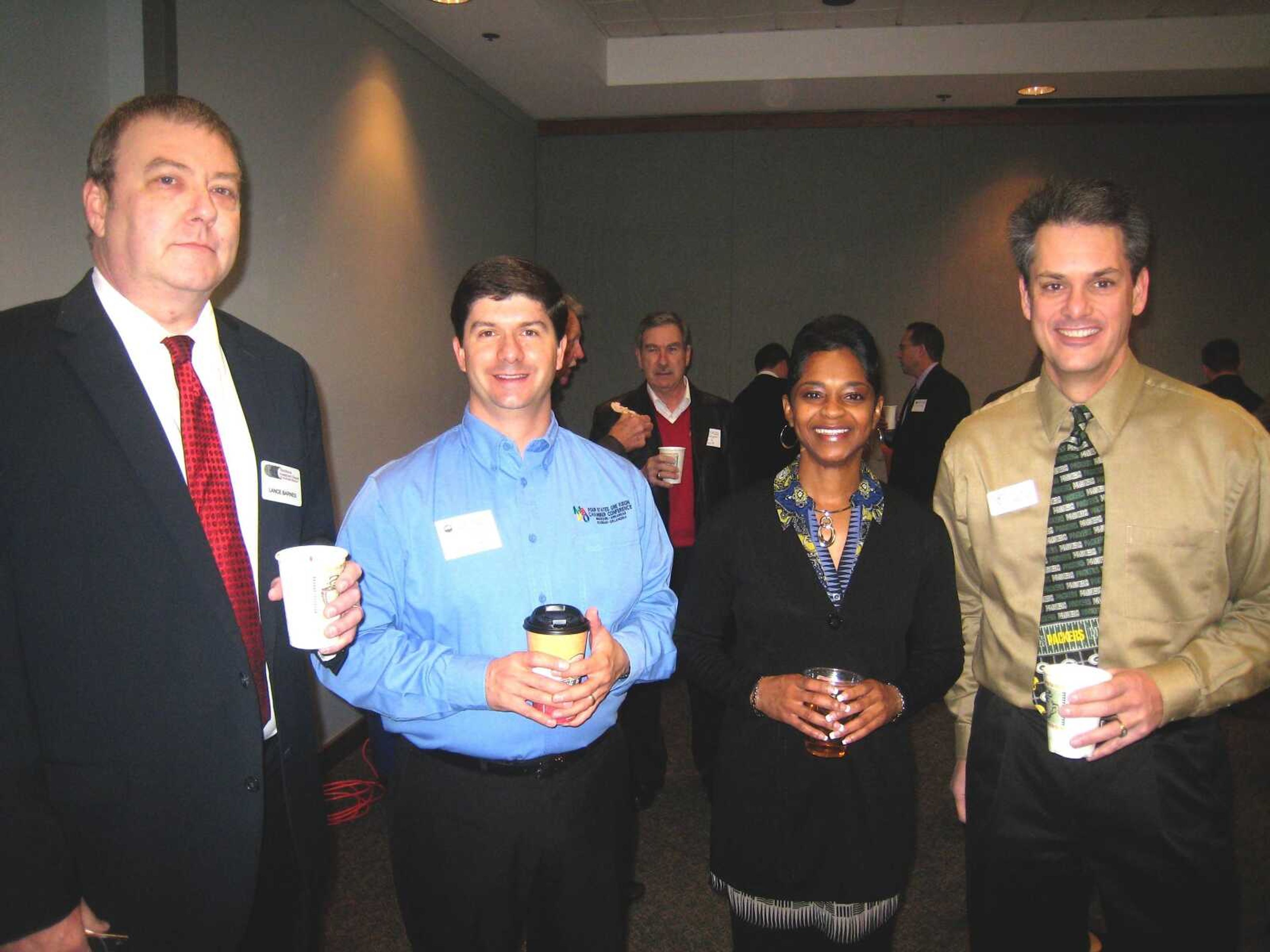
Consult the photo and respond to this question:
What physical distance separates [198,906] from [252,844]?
0.39 ft

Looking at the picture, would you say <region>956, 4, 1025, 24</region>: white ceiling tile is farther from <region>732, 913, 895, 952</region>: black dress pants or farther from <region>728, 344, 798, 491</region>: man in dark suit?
<region>732, 913, 895, 952</region>: black dress pants

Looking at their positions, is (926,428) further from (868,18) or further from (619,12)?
(619,12)

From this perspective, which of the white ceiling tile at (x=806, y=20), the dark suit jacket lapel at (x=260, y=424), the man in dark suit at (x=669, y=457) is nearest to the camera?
the dark suit jacket lapel at (x=260, y=424)

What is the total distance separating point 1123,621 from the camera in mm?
1603

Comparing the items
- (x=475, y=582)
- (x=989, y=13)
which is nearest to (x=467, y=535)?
(x=475, y=582)

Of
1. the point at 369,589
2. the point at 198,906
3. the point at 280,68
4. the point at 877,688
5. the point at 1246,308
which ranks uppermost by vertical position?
the point at 280,68

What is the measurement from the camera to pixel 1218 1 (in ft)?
17.2

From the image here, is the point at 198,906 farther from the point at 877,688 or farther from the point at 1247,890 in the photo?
the point at 1247,890

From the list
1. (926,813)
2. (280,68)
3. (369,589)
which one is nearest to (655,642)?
(369,589)

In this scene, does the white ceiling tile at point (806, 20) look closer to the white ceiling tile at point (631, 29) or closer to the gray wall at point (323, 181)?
the white ceiling tile at point (631, 29)

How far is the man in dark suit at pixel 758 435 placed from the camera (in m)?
3.71

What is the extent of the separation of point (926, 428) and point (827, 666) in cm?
413

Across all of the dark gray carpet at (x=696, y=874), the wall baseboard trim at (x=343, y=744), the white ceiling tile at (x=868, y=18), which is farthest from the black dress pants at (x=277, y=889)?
the white ceiling tile at (x=868, y=18)

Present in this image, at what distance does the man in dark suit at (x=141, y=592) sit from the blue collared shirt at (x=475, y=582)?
5.4 inches
